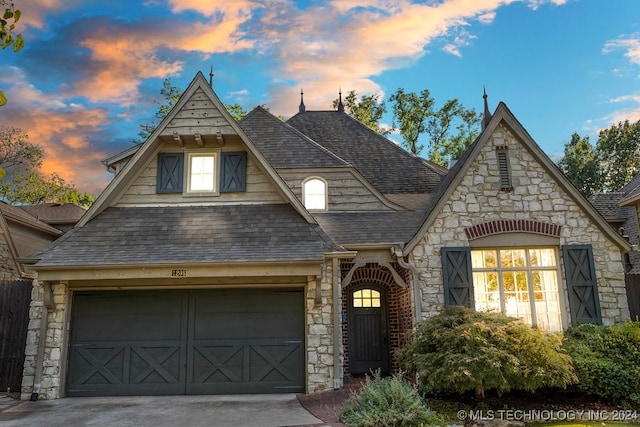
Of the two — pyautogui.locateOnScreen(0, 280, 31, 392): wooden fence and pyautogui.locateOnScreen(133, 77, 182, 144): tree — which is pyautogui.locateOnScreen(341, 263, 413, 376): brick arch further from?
pyautogui.locateOnScreen(133, 77, 182, 144): tree

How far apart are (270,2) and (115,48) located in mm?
5070

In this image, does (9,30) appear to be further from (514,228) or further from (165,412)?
(514,228)

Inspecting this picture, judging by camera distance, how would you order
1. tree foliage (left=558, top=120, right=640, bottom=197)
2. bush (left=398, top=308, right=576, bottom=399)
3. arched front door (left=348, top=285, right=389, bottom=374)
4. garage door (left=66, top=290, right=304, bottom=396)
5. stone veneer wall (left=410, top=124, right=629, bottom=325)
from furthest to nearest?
tree foliage (left=558, top=120, right=640, bottom=197) → arched front door (left=348, top=285, right=389, bottom=374) → stone veneer wall (left=410, top=124, right=629, bottom=325) → garage door (left=66, top=290, right=304, bottom=396) → bush (left=398, top=308, right=576, bottom=399)

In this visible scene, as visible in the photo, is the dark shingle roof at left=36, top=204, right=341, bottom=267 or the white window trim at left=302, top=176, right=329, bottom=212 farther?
the white window trim at left=302, top=176, right=329, bottom=212

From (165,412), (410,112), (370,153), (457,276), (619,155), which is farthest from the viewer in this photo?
(619,155)

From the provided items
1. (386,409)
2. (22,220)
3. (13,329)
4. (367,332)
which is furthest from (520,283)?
(22,220)

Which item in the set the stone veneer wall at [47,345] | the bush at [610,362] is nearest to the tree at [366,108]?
the stone veneer wall at [47,345]

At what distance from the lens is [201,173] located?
1059cm

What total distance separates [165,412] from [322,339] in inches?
124


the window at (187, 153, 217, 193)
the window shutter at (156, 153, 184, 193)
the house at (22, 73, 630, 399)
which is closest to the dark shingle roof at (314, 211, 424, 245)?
the house at (22, 73, 630, 399)

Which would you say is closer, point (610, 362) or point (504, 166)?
point (610, 362)

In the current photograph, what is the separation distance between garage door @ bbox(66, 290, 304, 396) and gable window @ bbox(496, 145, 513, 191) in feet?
17.0

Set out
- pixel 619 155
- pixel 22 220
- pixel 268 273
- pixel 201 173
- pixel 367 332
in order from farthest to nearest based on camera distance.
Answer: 1. pixel 619 155
2. pixel 22 220
3. pixel 367 332
4. pixel 201 173
5. pixel 268 273

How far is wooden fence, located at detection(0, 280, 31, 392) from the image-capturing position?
9422 millimetres
